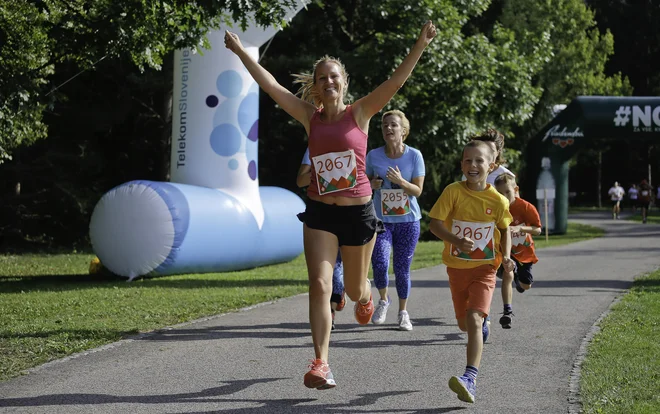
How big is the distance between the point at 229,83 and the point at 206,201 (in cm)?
258

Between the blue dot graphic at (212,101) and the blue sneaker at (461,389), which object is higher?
the blue dot graphic at (212,101)

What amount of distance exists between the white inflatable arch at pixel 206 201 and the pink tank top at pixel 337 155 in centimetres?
832

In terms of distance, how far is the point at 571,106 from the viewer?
28.4m

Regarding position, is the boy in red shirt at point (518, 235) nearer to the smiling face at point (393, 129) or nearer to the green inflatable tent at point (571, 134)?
the smiling face at point (393, 129)

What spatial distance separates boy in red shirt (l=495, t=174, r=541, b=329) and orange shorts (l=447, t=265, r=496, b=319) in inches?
85.8

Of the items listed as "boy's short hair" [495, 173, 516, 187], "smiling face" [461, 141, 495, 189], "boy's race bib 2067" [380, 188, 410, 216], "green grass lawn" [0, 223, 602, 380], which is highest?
"smiling face" [461, 141, 495, 189]

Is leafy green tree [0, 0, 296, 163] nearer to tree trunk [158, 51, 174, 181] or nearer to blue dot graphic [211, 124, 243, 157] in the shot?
blue dot graphic [211, 124, 243, 157]

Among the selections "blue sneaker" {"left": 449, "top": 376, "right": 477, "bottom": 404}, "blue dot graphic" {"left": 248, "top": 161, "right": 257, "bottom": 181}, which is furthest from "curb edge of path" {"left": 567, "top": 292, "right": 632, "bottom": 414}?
"blue dot graphic" {"left": 248, "top": 161, "right": 257, "bottom": 181}

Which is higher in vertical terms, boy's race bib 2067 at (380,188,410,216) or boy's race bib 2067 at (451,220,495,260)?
boy's race bib 2067 at (380,188,410,216)

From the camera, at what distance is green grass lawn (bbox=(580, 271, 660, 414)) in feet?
17.8

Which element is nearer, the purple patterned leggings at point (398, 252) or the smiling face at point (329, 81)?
the smiling face at point (329, 81)

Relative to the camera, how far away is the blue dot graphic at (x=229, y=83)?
16.6 m

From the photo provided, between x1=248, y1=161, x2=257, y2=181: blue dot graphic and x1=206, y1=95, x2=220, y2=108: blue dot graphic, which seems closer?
x1=206, y1=95, x2=220, y2=108: blue dot graphic

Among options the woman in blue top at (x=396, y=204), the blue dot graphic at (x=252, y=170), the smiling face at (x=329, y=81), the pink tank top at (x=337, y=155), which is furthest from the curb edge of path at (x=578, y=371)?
the blue dot graphic at (x=252, y=170)
